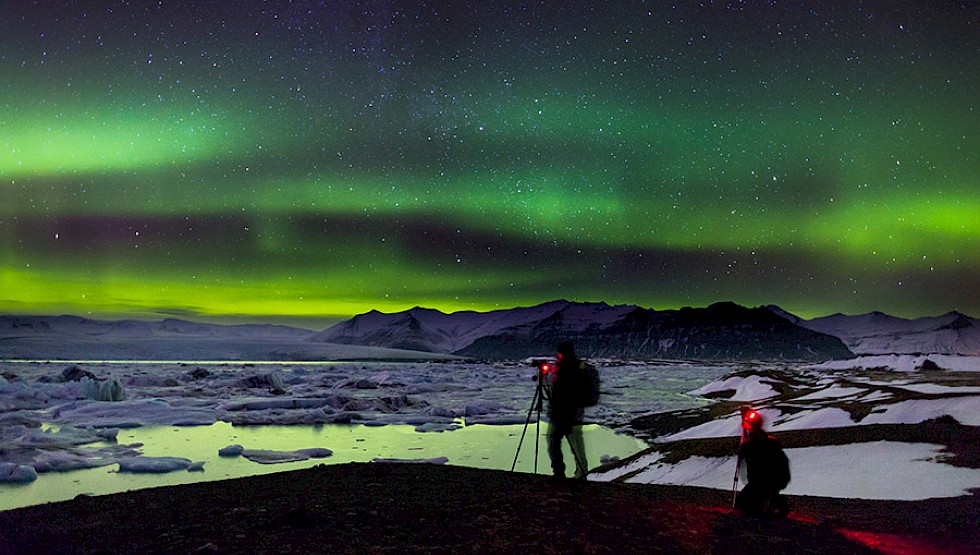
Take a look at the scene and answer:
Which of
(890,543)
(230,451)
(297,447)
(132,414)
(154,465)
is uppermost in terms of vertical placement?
(890,543)

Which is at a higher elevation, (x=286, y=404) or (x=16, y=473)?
(x=16, y=473)

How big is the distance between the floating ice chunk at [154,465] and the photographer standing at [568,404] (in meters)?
9.93

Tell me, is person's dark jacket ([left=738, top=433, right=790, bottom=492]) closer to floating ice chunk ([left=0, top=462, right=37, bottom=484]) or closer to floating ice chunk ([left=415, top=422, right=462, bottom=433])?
floating ice chunk ([left=0, top=462, right=37, bottom=484])

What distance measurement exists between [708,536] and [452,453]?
12725 mm

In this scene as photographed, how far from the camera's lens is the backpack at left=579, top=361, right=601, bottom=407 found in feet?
30.1

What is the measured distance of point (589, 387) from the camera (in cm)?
923

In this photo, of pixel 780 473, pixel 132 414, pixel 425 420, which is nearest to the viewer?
pixel 780 473

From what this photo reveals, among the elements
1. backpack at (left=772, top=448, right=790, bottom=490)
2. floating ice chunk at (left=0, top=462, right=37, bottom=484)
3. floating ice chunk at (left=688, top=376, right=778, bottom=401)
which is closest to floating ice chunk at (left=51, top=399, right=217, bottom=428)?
floating ice chunk at (left=0, top=462, right=37, bottom=484)

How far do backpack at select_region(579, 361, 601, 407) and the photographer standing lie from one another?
0.01m

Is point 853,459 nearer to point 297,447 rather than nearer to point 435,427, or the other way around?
point 297,447

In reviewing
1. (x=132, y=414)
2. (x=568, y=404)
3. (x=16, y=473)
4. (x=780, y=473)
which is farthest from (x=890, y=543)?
(x=132, y=414)

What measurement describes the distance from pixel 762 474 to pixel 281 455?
1279 centimetres

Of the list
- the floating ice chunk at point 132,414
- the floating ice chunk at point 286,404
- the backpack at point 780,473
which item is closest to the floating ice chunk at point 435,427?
the floating ice chunk at point 286,404

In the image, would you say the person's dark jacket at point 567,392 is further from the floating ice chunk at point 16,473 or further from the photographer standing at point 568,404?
the floating ice chunk at point 16,473
